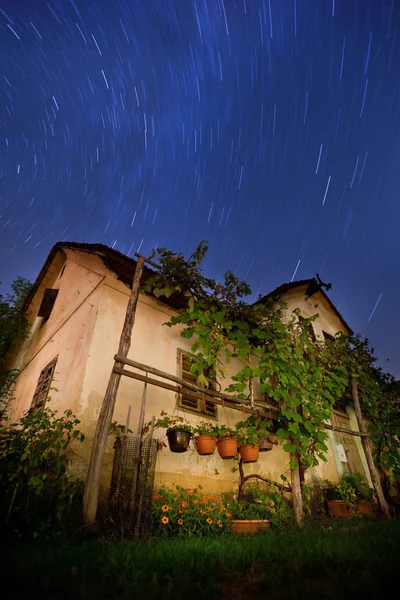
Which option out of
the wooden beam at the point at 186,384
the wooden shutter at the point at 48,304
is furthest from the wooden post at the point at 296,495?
the wooden shutter at the point at 48,304

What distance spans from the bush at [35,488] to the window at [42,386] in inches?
130

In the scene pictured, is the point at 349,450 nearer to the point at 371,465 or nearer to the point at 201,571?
the point at 371,465

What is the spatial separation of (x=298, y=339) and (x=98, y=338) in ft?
16.4

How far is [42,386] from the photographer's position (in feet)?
26.0

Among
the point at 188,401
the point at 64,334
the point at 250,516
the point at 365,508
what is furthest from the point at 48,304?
the point at 365,508

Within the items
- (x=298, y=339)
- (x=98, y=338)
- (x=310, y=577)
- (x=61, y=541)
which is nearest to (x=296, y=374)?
(x=298, y=339)

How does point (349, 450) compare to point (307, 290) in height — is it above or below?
below

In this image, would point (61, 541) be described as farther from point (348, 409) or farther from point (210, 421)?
point (348, 409)

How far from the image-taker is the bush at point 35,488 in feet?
11.4

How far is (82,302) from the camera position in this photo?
24.7 ft

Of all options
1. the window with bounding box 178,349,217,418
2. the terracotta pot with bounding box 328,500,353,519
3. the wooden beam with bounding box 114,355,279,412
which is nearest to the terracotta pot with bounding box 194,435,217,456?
the wooden beam with bounding box 114,355,279,412

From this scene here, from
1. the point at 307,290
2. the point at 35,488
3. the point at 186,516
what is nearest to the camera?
the point at 35,488

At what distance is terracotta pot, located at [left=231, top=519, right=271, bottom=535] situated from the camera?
5.01m

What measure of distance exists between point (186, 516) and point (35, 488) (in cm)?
222
